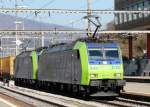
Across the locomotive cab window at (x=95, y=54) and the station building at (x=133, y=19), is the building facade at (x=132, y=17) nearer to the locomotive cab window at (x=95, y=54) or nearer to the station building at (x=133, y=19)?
the station building at (x=133, y=19)

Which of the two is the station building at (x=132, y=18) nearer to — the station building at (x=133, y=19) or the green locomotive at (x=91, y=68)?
the station building at (x=133, y=19)

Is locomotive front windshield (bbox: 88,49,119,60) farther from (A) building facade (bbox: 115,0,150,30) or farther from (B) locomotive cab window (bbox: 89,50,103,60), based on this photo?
(A) building facade (bbox: 115,0,150,30)

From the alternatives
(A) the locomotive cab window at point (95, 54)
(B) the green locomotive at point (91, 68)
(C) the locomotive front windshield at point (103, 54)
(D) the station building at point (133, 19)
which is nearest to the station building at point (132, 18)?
(D) the station building at point (133, 19)

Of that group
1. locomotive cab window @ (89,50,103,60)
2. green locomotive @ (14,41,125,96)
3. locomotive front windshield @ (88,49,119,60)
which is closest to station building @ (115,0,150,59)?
green locomotive @ (14,41,125,96)

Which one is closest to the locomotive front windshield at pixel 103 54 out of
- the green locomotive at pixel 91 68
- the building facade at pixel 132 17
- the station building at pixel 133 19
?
the green locomotive at pixel 91 68

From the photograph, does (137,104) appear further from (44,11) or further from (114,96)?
(44,11)

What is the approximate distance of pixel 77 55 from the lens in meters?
27.1

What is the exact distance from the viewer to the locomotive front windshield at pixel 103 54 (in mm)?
26375

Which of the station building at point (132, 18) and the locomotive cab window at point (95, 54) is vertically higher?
the station building at point (132, 18)

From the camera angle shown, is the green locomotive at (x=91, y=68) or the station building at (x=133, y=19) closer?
the green locomotive at (x=91, y=68)

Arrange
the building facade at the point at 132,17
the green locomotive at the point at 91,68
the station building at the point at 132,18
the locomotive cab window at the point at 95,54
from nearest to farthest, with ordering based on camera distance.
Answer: the green locomotive at the point at 91,68 → the locomotive cab window at the point at 95,54 → the building facade at the point at 132,17 → the station building at the point at 132,18

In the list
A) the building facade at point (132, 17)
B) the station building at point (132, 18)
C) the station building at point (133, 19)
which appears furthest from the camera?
the station building at point (132, 18)

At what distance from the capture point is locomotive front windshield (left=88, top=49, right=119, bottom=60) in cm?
2638

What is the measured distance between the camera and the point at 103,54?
26.6 m
